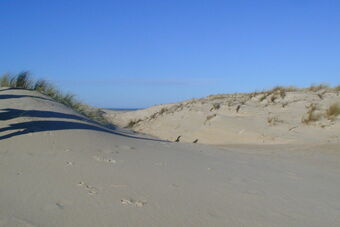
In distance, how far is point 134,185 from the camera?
3.16 m

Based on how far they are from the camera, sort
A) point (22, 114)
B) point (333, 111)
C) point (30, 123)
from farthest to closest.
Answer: point (333, 111) → point (22, 114) → point (30, 123)

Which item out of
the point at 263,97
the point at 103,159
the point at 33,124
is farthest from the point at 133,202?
the point at 263,97

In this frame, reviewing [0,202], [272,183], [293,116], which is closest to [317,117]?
[293,116]

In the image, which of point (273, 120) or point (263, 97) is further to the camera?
point (263, 97)

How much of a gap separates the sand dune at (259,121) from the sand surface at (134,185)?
134 inches

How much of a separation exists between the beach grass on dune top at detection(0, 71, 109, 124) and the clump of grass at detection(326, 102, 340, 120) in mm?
6347

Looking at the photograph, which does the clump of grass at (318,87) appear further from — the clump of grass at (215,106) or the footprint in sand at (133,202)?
the footprint in sand at (133,202)

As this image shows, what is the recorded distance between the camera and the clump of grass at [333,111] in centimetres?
908

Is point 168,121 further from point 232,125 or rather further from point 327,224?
point 327,224

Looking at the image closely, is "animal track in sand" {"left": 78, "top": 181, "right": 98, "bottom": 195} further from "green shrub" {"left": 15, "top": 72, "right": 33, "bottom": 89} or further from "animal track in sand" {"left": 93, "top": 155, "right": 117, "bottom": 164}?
"green shrub" {"left": 15, "top": 72, "right": 33, "bottom": 89}

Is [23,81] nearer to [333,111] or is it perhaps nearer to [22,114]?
[22,114]

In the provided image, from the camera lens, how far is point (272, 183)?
3.85 metres

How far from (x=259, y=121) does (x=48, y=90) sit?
6.38 metres

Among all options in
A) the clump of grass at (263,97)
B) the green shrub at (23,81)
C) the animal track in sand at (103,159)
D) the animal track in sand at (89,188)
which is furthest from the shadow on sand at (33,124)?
the clump of grass at (263,97)
